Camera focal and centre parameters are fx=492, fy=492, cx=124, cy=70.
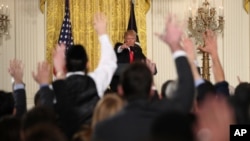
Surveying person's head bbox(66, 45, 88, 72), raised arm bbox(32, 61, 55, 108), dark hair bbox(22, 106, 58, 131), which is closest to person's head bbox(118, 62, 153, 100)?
dark hair bbox(22, 106, 58, 131)

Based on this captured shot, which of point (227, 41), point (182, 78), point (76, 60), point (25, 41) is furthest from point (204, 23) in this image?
point (182, 78)

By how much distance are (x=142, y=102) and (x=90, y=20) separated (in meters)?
7.93

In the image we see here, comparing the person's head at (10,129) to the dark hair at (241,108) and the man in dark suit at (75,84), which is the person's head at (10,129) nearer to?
the man in dark suit at (75,84)

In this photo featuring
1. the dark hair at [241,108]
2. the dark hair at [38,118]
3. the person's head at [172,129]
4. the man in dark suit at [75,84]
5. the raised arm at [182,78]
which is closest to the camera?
the person's head at [172,129]

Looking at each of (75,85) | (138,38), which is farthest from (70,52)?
(138,38)

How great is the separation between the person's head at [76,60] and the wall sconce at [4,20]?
649 cm

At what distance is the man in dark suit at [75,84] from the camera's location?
3.55m

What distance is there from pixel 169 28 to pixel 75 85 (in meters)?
1.25

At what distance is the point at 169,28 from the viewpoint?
2.87 metres

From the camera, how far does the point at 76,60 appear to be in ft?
13.2

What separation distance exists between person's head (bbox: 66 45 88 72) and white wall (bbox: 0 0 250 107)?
648 centimetres

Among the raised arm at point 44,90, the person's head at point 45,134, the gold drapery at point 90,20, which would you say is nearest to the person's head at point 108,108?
the person's head at point 45,134

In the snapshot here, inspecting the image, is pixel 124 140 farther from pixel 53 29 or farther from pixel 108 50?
pixel 53 29

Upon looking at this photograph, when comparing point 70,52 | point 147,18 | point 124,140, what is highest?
point 147,18
